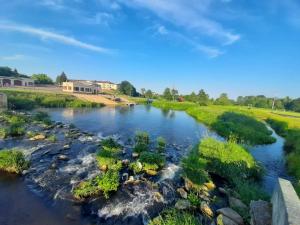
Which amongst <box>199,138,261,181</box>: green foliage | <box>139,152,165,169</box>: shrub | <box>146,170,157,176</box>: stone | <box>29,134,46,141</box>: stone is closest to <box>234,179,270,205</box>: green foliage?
<box>199,138,261,181</box>: green foliage

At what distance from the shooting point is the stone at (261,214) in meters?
6.36

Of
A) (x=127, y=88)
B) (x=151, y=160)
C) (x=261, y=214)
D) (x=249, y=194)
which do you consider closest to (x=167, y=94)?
(x=127, y=88)

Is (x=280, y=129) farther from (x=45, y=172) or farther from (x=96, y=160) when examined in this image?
(x=45, y=172)

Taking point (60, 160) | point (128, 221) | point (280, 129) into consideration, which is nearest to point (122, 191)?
point (128, 221)

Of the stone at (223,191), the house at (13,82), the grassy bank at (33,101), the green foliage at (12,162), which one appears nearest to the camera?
the stone at (223,191)

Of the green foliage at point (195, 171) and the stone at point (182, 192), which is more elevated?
the green foliage at point (195, 171)

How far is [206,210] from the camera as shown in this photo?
952 centimetres

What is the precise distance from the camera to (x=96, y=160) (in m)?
15.8

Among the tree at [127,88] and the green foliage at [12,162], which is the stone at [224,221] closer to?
the green foliage at [12,162]

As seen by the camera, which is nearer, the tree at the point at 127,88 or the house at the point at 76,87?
the house at the point at 76,87

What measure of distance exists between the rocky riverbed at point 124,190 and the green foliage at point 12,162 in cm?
46

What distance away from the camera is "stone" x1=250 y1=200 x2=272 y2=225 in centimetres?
636

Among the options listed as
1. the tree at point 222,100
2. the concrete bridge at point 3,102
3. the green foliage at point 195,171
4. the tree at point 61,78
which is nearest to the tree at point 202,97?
the tree at point 222,100

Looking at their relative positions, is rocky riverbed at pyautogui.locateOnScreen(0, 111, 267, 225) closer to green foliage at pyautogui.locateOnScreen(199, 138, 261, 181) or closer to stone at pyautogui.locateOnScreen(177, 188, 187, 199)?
stone at pyautogui.locateOnScreen(177, 188, 187, 199)
